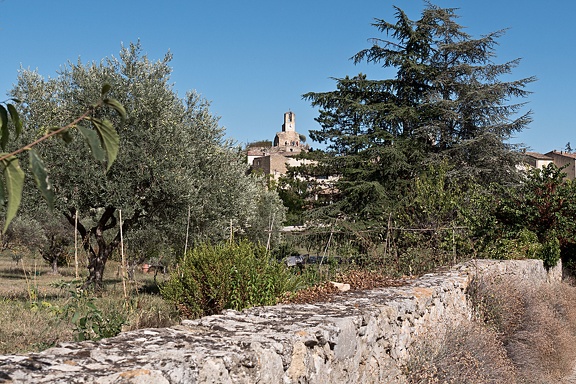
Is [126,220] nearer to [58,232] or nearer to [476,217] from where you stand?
[476,217]

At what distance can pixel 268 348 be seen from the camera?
294 cm

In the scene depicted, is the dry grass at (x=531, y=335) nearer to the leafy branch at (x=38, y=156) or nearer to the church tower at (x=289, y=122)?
the leafy branch at (x=38, y=156)

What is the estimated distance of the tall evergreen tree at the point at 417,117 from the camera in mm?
24969

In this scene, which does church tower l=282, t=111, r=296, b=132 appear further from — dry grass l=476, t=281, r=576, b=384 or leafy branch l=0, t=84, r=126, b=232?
leafy branch l=0, t=84, r=126, b=232

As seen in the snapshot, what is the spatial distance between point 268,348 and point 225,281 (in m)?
4.30

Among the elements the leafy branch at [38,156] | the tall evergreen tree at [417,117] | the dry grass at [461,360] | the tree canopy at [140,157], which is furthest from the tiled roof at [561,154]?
the leafy branch at [38,156]

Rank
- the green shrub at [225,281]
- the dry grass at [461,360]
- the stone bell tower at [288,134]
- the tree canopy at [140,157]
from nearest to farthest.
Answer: the dry grass at [461,360]
the green shrub at [225,281]
the tree canopy at [140,157]
the stone bell tower at [288,134]

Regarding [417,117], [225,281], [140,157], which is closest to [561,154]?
[417,117]

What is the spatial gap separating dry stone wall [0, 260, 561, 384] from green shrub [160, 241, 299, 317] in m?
1.58

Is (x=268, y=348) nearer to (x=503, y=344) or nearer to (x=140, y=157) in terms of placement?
(x=503, y=344)

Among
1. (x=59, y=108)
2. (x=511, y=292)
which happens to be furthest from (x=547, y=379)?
(x=59, y=108)

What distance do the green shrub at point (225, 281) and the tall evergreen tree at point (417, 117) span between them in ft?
56.5

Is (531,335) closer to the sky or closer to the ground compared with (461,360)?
closer to the ground

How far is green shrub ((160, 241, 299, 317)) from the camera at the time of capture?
Answer: 683cm
